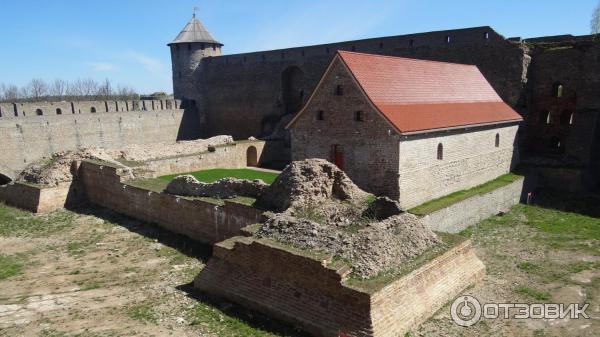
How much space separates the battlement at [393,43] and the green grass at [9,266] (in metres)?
18.8

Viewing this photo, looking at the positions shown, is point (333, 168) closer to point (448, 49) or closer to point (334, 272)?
point (334, 272)

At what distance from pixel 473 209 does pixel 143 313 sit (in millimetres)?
10295

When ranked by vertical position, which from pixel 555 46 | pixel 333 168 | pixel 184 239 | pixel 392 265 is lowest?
pixel 184 239

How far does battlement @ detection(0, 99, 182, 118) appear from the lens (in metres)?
22.0

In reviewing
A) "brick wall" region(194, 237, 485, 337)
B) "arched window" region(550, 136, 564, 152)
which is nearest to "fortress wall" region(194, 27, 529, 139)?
"arched window" region(550, 136, 564, 152)

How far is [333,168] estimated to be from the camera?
11000 mm

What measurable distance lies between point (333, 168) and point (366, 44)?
1499 centimetres

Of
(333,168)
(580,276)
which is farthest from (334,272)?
(580,276)

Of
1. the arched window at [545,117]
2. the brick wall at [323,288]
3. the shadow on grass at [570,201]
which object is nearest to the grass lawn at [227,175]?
the brick wall at [323,288]

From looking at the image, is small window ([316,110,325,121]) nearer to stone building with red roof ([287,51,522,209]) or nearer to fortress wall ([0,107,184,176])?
stone building with red roof ([287,51,522,209])

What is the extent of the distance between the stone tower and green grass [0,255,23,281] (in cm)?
2252

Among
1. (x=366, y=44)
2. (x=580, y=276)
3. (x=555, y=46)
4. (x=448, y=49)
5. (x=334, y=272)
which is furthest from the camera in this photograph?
(x=366, y=44)

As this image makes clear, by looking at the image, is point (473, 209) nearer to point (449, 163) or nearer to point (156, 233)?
point (449, 163)

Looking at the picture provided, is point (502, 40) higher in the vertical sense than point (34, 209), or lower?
higher
